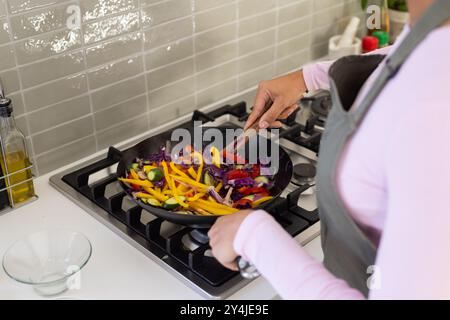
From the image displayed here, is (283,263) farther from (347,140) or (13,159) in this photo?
(13,159)

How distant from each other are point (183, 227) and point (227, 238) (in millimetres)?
311

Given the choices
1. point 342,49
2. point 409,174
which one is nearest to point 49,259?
point 409,174

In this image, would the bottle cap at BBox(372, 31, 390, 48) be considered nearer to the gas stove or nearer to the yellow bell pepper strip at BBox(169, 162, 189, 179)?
the gas stove

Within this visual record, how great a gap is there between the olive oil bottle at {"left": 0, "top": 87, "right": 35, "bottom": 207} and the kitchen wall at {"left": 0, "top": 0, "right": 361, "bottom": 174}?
0.08m

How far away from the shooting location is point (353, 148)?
68 centimetres

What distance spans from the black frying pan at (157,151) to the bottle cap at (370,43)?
2.01 ft

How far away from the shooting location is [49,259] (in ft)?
3.39

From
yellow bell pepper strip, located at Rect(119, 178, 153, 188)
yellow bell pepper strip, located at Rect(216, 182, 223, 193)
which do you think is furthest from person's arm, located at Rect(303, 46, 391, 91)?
yellow bell pepper strip, located at Rect(119, 178, 153, 188)

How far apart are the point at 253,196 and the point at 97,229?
0.96 ft

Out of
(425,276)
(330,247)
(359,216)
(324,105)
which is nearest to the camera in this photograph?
(425,276)

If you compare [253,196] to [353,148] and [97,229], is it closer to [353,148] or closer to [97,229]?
[97,229]

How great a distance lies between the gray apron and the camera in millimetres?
652

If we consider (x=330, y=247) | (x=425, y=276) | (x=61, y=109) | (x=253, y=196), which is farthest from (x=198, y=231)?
(x=425, y=276)
